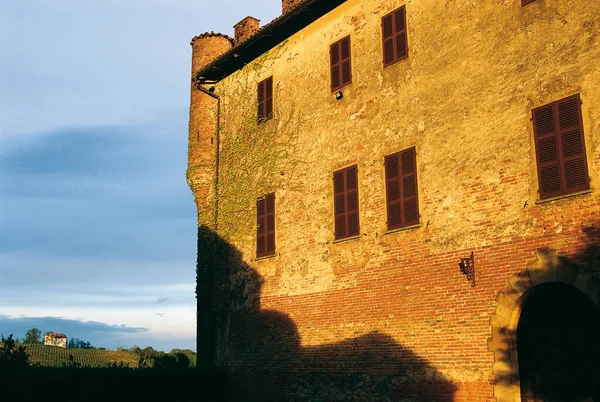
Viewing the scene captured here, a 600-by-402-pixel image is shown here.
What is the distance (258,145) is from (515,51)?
26.8ft

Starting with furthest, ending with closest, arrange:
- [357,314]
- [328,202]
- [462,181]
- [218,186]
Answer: [218,186]
[328,202]
[357,314]
[462,181]

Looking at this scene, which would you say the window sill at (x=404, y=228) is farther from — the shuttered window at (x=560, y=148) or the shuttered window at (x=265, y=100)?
the shuttered window at (x=265, y=100)

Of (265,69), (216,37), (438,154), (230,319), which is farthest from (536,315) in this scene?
(216,37)

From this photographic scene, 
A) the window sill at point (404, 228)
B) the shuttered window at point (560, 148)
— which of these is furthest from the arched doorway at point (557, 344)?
the window sill at point (404, 228)

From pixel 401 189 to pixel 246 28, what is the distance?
10303 millimetres

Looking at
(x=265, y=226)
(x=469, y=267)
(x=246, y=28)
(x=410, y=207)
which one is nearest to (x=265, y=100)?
(x=265, y=226)

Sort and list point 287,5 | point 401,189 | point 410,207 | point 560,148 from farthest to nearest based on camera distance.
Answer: point 287,5, point 401,189, point 410,207, point 560,148

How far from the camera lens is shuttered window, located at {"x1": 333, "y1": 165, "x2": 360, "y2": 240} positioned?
46.5 feet

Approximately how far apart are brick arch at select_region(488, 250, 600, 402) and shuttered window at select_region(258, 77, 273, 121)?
8.89 metres

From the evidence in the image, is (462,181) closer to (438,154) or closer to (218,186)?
(438,154)

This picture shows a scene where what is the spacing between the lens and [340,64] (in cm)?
1537

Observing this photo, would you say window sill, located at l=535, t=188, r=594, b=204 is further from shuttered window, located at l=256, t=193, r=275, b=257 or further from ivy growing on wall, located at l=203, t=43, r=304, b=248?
shuttered window, located at l=256, t=193, r=275, b=257

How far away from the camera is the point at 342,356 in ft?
45.9

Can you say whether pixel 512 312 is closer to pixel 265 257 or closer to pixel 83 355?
pixel 265 257
